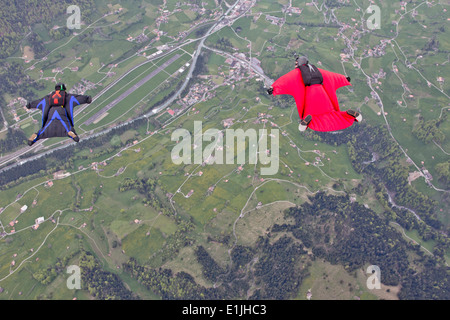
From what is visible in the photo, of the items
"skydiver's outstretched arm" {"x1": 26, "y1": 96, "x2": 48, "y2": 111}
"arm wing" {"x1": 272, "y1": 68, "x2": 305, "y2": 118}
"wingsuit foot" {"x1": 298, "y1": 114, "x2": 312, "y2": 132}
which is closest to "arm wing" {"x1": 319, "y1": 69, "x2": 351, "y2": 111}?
"arm wing" {"x1": 272, "y1": 68, "x2": 305, "y2": 118}

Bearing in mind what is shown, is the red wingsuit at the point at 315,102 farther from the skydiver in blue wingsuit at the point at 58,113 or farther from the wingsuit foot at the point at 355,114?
the skydiver in blue wingsuit at the point at 58,113

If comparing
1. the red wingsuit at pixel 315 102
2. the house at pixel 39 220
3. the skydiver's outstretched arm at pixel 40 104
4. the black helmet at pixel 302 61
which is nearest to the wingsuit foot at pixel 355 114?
the red wingsuit at pixel 315 102

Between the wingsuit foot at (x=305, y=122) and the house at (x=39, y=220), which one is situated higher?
the wingsuit foot at (x=305, y=122)

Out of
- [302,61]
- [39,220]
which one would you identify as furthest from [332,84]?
[39,220]

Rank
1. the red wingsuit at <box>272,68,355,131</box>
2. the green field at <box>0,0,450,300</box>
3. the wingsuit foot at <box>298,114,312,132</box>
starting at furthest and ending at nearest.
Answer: the green field at <box>0,0,450,300</box>, the red wingsuit at <box>272,68,355,131</box>, the wingsuit foot at <box>298,114,312,132</box>

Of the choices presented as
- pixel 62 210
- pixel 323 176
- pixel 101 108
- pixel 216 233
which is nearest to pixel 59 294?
pixel 62 210

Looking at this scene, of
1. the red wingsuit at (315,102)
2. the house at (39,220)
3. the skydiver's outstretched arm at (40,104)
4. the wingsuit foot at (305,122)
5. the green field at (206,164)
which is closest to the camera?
the wingsuit foot at (305,122)

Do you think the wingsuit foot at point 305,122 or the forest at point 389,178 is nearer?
the wingsuit foot at point 305,122

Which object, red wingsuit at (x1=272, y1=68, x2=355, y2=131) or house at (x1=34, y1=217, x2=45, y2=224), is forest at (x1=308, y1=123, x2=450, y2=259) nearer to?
red wingsuit at (x1=272, y1=68, x2=355, y2=131)

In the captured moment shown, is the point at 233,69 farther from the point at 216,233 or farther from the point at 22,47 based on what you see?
the point at 22,47
